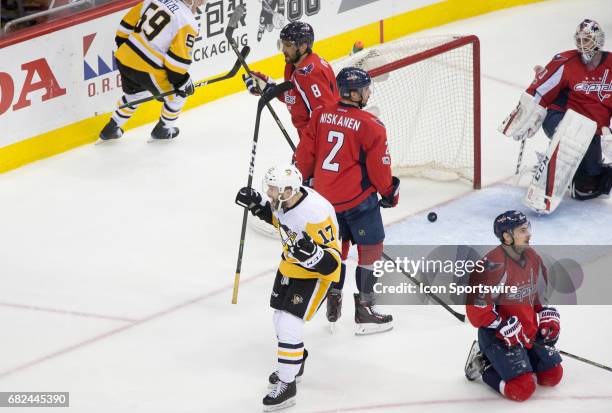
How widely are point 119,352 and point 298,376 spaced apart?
0.85m

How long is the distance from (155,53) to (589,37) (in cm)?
260

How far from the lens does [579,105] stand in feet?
24.1

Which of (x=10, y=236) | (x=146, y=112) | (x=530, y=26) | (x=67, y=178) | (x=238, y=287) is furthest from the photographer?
(x=530, y=26)

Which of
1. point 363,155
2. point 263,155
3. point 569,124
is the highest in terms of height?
point 363,155

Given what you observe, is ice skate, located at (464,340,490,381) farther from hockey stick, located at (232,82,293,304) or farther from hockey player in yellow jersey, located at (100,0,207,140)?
hockey player in yellow jersey, located at (100,0,207,140)

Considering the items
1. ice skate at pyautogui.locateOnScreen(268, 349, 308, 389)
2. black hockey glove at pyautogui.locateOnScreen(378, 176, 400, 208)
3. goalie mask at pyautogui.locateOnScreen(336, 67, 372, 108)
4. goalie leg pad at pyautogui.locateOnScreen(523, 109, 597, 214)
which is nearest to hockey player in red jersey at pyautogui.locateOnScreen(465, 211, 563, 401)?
black hockey glove at pyautogui.locateOnScreen(378, 176, 400, 208)

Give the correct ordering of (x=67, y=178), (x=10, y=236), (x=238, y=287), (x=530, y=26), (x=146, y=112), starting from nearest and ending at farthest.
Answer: (x=238, y=287) → (x=10, y=236) → (x=67, y=178) → (x=146, y=112) → (x=530, y=26)

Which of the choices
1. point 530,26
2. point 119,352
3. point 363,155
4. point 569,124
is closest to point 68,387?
point 119,352

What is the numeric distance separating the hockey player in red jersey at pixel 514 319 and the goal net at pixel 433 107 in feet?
7.54

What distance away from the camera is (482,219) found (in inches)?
287

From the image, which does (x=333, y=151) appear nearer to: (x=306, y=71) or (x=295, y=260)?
(x=295, y=260)

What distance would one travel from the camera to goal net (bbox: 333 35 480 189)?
7.62 metres

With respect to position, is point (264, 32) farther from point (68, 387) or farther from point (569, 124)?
point (68, 387)

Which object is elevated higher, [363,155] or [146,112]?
[363,155]
